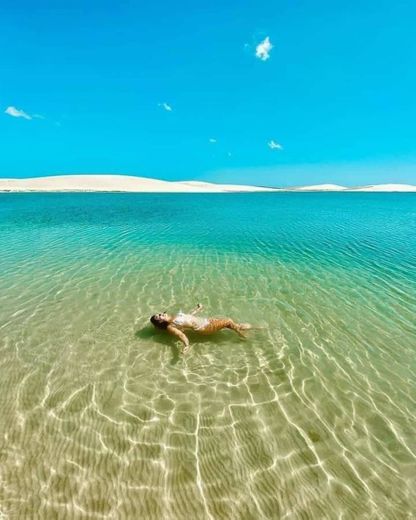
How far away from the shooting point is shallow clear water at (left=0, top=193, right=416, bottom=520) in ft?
13.7

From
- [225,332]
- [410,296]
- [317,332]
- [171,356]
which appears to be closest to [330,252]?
[410,296]

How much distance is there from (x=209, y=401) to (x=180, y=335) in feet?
7.31

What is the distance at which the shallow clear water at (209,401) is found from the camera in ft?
13.7

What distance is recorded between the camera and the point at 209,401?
5930 mm

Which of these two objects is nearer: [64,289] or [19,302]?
[19,302]

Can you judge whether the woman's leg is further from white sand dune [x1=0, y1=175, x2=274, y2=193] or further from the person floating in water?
white sand dune [x1=0, y1=175, x2=274, y2=193]

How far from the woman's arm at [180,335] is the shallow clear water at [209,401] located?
209 millimetres

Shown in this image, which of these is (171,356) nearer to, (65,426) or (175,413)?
(175,413)

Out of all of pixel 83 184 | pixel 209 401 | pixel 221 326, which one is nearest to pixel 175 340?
pixel 221 326

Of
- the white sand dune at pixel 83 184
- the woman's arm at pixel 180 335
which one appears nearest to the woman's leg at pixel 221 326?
the woman's arm at pixel 180 335

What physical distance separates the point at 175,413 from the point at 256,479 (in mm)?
1857

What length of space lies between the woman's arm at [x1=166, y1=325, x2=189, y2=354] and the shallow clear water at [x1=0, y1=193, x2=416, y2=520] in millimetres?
209

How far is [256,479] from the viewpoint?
4.39 m

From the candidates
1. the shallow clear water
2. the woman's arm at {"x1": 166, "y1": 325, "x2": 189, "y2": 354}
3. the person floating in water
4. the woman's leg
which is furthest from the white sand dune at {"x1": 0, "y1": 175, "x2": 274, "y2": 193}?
the woman's leg
